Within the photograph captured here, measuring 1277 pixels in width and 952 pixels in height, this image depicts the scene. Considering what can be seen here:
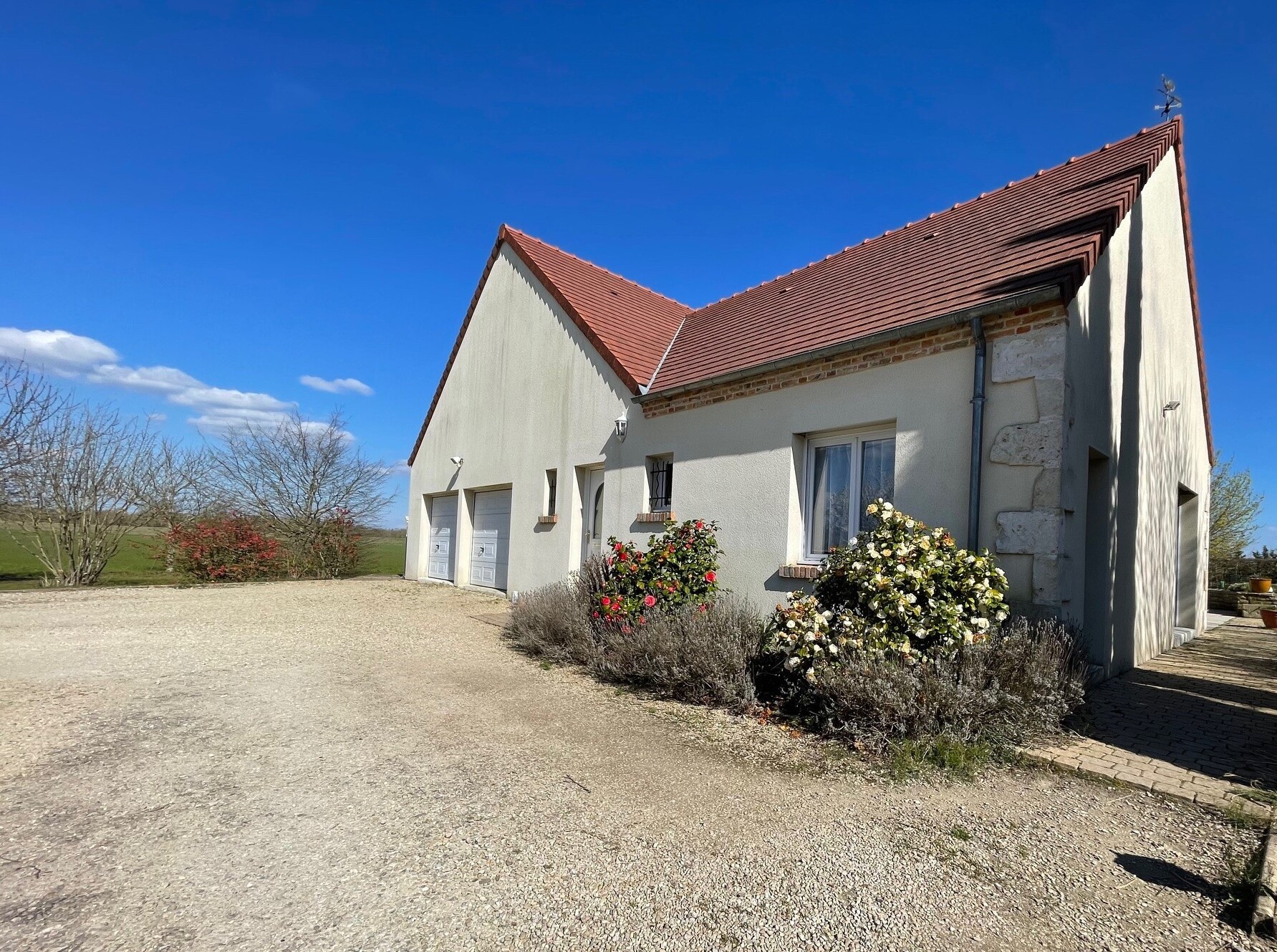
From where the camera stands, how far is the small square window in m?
12.1

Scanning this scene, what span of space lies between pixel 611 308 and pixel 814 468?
20.6 ft

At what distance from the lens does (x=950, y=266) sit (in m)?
7.64

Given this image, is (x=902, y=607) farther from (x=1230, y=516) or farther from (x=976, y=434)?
(x=1230, y=516)

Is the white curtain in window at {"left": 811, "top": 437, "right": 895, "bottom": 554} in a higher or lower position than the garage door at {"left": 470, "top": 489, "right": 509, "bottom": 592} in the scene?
higher

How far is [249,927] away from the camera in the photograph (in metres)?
2.50

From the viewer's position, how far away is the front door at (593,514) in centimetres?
1123

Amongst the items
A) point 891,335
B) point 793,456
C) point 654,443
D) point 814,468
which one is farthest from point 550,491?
point 891,335

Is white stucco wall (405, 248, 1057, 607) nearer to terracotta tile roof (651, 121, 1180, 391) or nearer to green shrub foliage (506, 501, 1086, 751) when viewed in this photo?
terracotta tile roof (651, 121, 1180, 391)

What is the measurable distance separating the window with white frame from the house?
2 centimetres

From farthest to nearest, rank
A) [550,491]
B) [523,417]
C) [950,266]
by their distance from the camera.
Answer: [523,417] → [550,491] → [950,266]

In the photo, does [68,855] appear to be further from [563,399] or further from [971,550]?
[563,399]

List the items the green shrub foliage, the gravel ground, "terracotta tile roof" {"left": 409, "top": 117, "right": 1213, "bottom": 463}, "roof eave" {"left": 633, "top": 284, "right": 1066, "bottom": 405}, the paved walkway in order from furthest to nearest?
1. "terracotta tile roof" {"left": 409, "top": 117, "right": 1213, "bottom": 463}
2. "roof eave" {"left": 633, "top": 284, "right": 1066, "bottom": 405}
3. the green shrub foliage
4. the paved walkway
5. the gravel ground

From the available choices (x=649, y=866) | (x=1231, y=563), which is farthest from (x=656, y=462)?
(x=1231, y=563)

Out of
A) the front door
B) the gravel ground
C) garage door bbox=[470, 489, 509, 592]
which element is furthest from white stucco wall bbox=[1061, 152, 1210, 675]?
garage door bbox=[470, 489, 509, 592]
